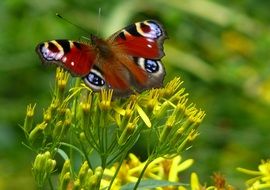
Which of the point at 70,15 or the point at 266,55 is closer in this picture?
the point at 266,55

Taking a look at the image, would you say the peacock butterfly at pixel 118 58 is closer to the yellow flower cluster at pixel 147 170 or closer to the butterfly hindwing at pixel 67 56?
the butterfly hindwing at pixel 67 56

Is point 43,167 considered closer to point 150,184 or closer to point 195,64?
point 150,184

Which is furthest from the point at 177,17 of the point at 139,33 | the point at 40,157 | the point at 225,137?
the point at 40,157

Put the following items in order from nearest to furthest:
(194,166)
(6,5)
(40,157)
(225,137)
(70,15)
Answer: (40,157), (194,166), (225,137), (6,5), (70,15)

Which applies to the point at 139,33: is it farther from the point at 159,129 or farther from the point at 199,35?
the point at 199,35

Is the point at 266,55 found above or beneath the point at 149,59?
beneath

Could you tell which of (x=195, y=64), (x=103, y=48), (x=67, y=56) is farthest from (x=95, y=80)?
(x=195, y=64)

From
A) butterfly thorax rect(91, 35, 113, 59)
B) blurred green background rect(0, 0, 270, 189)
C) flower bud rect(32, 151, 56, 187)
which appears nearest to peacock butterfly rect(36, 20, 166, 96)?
butterfly thorax rect(91, 35, 113, 59)

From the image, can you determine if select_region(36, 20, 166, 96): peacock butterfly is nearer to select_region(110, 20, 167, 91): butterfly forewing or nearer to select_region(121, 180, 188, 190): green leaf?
select_region(110, 20, 167, 91): butterfly forewing

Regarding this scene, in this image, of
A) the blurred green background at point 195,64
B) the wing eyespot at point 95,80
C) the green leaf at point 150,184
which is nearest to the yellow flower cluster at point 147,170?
the green leaf at point 150,184

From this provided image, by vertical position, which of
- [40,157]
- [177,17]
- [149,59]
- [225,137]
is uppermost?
[149,59]
